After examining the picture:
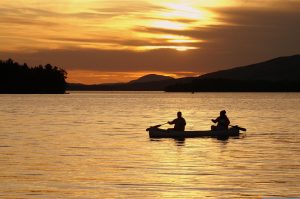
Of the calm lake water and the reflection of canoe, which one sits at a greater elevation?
the reflection of canoe

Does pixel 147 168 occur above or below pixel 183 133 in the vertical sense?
below

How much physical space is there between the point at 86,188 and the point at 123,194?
206cm

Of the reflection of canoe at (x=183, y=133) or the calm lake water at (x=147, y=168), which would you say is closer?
the calm lake water at (x=147, y=168)

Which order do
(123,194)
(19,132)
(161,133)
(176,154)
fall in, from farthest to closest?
(19,132), (161,133), (176,154), (123,194)

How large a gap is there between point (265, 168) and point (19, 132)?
3311 centimetres

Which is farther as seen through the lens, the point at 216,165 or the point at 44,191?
the point at 216,165

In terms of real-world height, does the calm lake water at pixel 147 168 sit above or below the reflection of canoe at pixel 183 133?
below

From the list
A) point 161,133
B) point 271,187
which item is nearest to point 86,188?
point 271,187

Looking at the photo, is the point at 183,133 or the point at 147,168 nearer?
the point at 147,168

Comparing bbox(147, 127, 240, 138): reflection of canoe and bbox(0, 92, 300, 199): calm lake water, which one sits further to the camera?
bbox(147, 127, 240, 138): reflection of canoe

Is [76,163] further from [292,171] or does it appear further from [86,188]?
[292,171]

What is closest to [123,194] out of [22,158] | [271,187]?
[271,187]

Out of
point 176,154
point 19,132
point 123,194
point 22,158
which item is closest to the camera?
point 123,194

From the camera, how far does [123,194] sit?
84.7 feet
